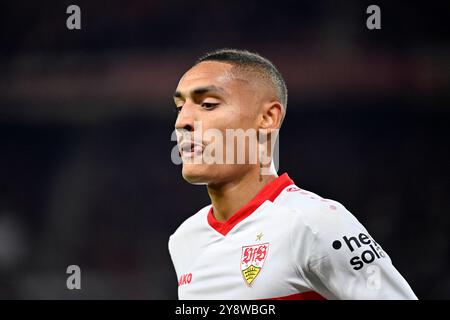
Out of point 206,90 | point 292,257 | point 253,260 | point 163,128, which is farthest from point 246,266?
point 163,128

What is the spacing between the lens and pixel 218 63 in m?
3.19

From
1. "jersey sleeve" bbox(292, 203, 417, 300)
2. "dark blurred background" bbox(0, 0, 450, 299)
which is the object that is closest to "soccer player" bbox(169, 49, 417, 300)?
"jersey sleeve" bbox(292, 203, 417, 300)

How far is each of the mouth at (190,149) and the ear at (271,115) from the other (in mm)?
311

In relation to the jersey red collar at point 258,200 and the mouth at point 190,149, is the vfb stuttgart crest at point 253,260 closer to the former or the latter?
the jersey red collar at point 258,200

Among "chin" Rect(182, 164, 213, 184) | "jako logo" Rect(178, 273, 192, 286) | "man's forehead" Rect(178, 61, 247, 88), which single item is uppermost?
"man's forehead" Rect(178, 61, 247, 88)

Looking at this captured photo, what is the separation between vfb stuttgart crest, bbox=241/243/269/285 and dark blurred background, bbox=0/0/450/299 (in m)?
3.28

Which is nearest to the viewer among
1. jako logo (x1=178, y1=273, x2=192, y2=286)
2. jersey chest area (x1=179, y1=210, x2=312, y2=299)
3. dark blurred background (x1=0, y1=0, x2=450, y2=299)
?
jersey chest area (x1=179, y1=210, x2=312, y2=299)

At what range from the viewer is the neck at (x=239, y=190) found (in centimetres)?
311

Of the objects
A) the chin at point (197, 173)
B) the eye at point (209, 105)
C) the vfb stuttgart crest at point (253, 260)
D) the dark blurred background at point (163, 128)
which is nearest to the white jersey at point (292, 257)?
the vfb stuttgart crest at point (253, 260)

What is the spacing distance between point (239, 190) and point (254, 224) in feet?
0.58

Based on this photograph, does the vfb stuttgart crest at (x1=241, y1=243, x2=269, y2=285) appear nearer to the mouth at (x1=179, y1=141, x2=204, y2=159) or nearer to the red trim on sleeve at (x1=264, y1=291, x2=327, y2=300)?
the red trim on sleeve at (x1=264, y1=291, x2=327, y2=300)

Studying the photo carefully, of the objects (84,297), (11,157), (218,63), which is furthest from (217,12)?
(218,63)

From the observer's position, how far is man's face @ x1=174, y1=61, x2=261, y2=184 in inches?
119

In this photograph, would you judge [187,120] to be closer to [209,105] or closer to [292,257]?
[209,105]
